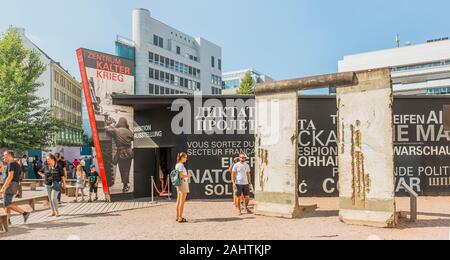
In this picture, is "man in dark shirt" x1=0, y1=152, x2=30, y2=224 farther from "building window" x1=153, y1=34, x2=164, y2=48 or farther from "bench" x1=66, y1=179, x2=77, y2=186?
Result: "building window" x1=153, y1=34, x2=164, y2=48

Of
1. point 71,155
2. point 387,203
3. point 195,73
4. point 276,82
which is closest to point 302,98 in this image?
point 276,82

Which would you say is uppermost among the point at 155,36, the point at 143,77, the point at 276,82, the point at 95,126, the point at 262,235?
the point at 155,36

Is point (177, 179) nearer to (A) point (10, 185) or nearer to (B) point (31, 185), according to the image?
(A) point (10, 185)

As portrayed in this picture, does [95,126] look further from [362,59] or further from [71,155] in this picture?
[362,59]

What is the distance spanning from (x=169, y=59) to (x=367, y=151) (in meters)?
59.8

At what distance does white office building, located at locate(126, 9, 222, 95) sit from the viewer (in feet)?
199

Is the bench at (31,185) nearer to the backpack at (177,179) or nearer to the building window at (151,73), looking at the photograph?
the backpack at (177,179)

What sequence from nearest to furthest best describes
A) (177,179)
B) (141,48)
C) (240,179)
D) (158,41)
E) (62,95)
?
1. (177,179)
2. (240,179)
3. (62,95)
4. (141,48)
5. (158,41)

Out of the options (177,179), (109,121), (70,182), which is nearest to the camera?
(177,179)

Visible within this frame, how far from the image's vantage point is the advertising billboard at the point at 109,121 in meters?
14.6

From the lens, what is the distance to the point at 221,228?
920cm

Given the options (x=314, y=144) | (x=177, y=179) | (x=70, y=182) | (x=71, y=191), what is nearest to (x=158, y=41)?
(x=70, y=182)
